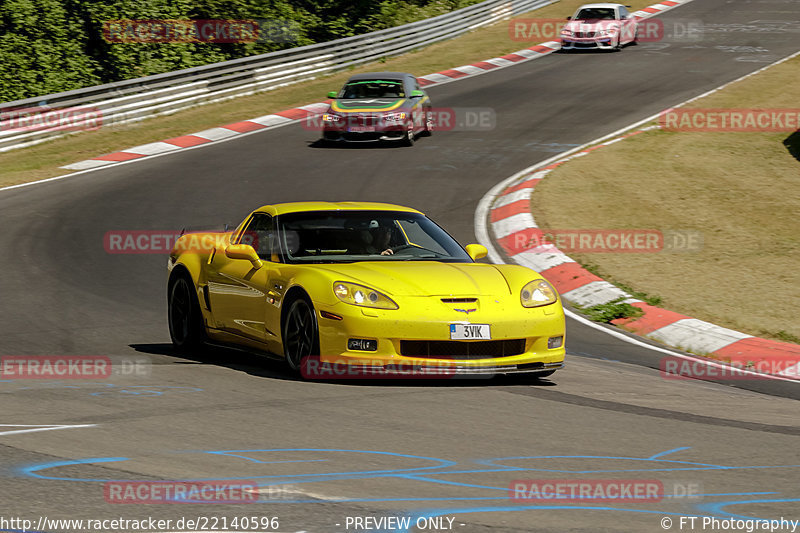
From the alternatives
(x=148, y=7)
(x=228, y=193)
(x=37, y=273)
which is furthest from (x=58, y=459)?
(x=148, y=7)

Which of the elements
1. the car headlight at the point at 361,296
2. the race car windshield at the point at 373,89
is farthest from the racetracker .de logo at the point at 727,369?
the race car windshield at the point at 373,89

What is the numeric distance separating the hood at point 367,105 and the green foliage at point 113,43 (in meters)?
8.95

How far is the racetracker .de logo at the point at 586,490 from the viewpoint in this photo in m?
5.09

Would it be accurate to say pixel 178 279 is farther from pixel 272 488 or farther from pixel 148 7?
pixel 148 7

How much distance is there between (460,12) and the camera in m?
38.8

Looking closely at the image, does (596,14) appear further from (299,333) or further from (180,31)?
(299,333)

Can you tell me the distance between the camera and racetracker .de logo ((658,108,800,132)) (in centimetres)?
2269

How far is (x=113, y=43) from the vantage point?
3028 centimetres

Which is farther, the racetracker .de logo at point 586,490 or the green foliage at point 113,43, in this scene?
the green foliage at point 113,43

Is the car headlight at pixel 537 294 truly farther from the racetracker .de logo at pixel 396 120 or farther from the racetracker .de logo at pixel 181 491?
the racetracker .de logo at pixel 396 120

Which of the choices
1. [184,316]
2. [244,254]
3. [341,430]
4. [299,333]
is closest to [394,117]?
[184,316]

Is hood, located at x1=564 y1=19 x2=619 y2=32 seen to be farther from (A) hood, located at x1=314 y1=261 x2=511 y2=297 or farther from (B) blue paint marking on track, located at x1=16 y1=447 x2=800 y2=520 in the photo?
(B) blue paint marking on track, located at x1=16 y1=447 x2=800 y2=520

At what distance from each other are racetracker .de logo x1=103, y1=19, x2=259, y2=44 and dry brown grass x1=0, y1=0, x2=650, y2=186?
3.67 m

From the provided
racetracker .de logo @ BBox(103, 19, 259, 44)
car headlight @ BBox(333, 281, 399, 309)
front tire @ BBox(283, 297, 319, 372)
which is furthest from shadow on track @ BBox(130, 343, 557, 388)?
racetracker .de logo @ BBox(103, 19, 259, 44)
